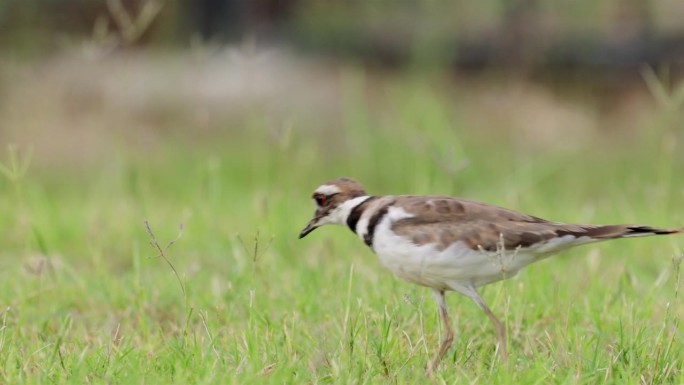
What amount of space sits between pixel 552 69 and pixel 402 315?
6.44 metres

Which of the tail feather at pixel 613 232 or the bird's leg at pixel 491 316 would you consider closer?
the tail feather at pixel 613 232

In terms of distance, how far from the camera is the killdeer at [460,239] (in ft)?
11.7

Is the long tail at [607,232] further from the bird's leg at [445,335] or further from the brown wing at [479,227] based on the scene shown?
the bird's leg at [445,335]

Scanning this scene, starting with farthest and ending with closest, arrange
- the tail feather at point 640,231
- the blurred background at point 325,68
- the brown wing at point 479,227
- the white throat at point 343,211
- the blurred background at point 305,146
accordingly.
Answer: the blurred background at point 325,68
the blurred background at point 305,146
the white throat at point 343,211
the brown wing at point 479,227
the tail feather at point 640,231

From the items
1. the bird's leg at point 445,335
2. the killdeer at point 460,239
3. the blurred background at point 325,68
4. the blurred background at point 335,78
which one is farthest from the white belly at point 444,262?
the blurred background at point 325,68

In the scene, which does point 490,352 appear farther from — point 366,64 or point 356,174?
point 366,64

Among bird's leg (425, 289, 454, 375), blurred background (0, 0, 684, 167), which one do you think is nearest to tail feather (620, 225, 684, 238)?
bird's leg (425, 289, 454, 375)

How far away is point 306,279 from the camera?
4.87 metres

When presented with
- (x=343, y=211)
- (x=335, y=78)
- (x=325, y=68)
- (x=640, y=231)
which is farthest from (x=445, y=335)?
(x=325, y=68)

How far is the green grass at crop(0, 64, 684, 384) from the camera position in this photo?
352 centimetres

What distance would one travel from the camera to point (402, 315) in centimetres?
417

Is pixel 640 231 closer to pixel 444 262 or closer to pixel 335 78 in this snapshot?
pixel 444 262

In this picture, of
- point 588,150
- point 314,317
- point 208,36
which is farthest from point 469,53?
point 314,317

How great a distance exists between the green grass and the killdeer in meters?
0.15
